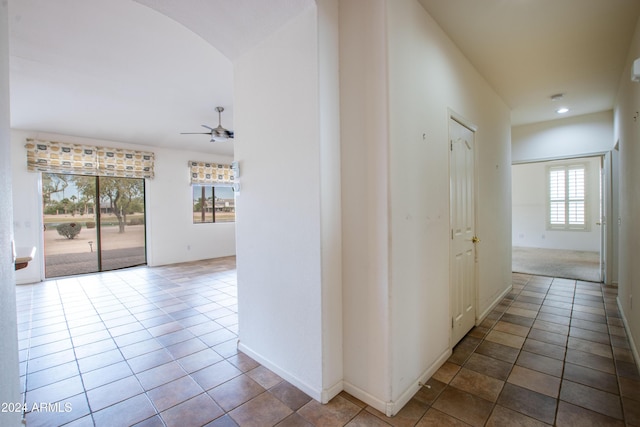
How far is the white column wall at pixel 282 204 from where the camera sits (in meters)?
1.90

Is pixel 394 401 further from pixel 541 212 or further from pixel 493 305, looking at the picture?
pixel 541 212

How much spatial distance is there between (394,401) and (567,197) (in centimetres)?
914

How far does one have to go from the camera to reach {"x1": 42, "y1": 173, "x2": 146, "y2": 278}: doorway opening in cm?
562

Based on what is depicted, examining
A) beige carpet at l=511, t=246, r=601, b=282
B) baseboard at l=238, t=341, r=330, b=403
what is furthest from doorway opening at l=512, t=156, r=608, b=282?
baseboard at l=238, t=341, r=330, b=403

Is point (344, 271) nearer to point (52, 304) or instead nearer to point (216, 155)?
point (52, 304)

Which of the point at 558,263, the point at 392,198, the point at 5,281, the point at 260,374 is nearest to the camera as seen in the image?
the point at 5,281

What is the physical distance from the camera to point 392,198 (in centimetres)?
178

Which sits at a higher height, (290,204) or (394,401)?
(290,204)

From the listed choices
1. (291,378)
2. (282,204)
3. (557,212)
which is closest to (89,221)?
(282,204)

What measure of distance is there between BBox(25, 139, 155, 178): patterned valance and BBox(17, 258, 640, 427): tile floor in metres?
2.92

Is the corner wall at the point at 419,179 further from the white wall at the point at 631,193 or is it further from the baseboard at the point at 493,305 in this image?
the white wall at the point at 631,193

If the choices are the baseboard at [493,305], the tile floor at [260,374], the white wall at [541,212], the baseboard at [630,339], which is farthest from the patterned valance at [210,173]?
the white wall at [541,212]

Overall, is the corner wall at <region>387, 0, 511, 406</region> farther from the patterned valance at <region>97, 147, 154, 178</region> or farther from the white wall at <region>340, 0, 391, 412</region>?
the patterned valance at <region>97, 147, 154, 178</region>

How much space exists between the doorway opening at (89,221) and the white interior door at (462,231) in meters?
6.72
